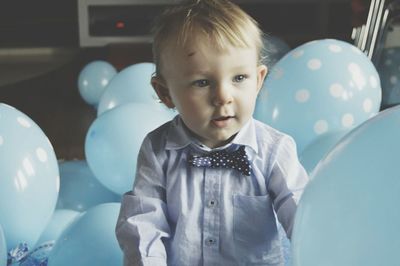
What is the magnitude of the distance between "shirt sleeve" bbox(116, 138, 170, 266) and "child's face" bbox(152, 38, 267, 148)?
107 millimetres

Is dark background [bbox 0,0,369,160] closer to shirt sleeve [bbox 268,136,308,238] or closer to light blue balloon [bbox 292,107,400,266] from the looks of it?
shirt sleeve [bbox 268,136,308,238]

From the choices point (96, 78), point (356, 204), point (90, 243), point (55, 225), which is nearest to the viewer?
point (356, 204)

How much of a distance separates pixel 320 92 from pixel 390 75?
1180 millimetres

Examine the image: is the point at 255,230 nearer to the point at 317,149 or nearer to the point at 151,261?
the point at 151,261

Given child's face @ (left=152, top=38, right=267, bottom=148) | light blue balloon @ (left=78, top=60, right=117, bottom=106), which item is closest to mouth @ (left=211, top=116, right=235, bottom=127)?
child's face @ (left=152, top=38, right=267, bottom=148)

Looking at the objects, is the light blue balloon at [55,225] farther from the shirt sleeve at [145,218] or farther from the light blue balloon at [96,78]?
the light blue balloon at [96,78]

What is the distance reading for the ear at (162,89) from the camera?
0.92m

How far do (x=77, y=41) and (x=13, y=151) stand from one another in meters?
3.40

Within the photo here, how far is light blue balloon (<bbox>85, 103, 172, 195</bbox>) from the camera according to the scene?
145 cm

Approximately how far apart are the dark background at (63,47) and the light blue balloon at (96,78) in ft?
0.42

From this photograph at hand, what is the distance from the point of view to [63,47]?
4441 millimetres

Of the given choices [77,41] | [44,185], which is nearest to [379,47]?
[44,185]

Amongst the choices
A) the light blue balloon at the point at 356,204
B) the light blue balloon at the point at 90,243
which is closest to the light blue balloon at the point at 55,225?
the light blue balloon at the point at 90,243

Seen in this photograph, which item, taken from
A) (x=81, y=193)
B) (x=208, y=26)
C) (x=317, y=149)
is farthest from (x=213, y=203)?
(x=81, y=193)
